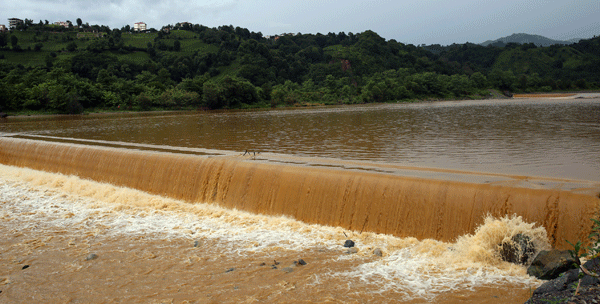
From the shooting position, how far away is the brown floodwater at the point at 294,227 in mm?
5094

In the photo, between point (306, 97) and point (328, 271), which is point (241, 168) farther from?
point (306, 97)

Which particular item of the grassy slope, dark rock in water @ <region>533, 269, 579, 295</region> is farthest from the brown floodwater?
the grassy slope

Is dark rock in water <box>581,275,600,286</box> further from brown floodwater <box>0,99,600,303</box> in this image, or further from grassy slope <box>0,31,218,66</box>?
grassy slope <box>0,31,218,66</box>

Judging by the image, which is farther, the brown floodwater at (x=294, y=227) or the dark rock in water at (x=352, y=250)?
the dark rock in water at (x=352, y=250)

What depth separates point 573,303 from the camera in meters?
3.03

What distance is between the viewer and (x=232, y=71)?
94.4m

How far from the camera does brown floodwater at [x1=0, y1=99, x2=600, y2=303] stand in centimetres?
509

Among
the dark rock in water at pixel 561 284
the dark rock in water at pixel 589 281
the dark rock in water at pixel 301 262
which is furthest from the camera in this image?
the dark rock in water at pixel 301 262

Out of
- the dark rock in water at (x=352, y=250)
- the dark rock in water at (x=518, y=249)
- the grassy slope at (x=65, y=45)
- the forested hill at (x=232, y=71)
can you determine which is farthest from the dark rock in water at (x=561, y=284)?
the grassy slope at (x=65, y=45)

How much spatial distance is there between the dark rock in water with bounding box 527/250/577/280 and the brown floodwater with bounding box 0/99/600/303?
150 mm

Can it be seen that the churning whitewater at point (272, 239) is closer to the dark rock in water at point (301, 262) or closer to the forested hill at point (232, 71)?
the dark rock in water at point (301, 262)

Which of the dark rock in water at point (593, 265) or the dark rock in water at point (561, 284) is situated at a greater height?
the dark rock in water at point (593, 265)

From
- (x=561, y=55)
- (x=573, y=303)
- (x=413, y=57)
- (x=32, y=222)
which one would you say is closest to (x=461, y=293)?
A: (x=573, y=303)

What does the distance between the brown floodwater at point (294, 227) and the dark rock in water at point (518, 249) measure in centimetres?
9
